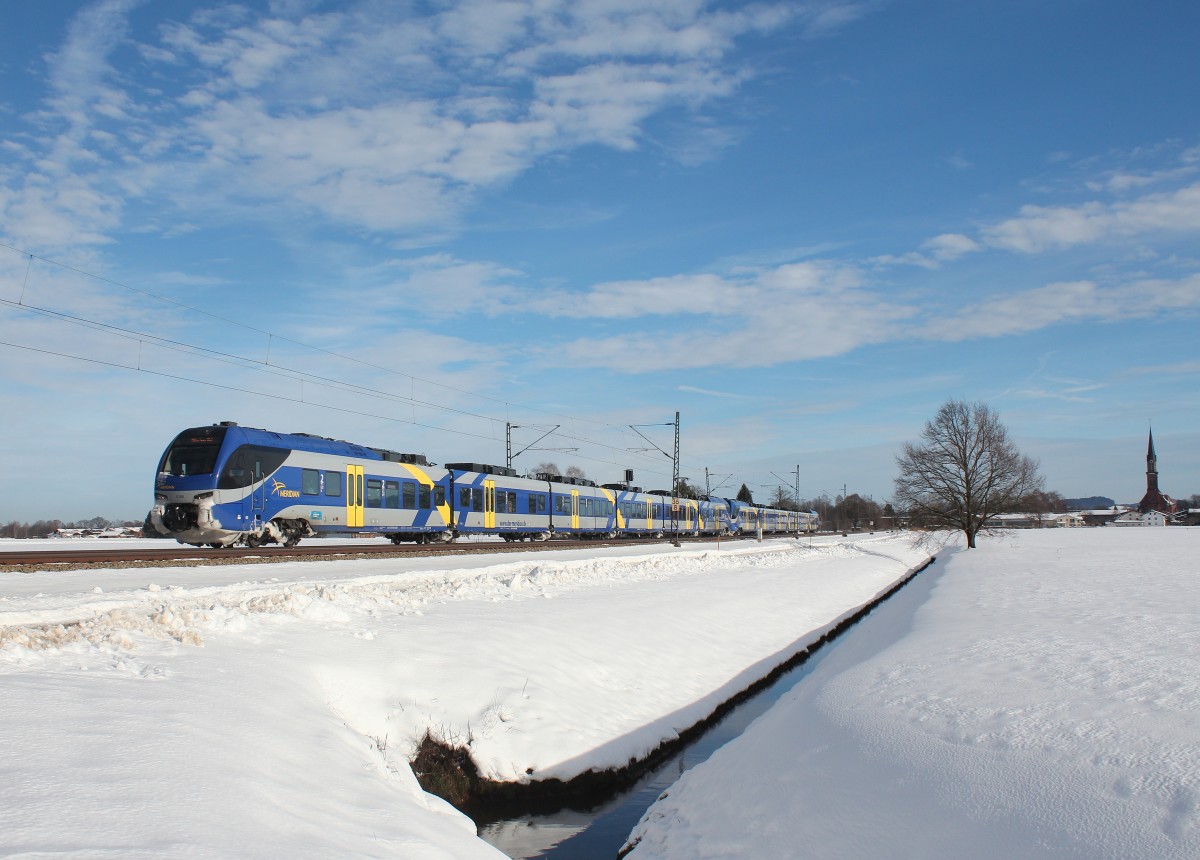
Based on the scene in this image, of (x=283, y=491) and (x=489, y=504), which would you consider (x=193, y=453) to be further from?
(x=489, y=504)

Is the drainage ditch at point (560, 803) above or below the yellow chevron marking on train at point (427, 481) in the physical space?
below

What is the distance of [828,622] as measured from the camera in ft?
71.2


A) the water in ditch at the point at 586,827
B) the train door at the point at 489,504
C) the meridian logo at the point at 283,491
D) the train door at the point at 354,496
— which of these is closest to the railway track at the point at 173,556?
the meridian logo at the point at 283,491

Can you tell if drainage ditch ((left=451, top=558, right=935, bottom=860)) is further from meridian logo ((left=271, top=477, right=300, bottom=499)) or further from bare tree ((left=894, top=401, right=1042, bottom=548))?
bare tree ((left=894, top=401, right=1042, bottom=548))

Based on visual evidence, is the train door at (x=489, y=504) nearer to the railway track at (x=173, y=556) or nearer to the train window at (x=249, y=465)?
the railway track at (x=173, y=556)

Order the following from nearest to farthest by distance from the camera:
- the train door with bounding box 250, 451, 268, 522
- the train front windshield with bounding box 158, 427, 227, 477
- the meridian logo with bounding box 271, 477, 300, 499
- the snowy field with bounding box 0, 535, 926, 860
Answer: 1. the snowy field with bounding box 0, 535, 926, 860
2. the train front windshield with bounding box 158, 427, 227, 477
3. the train door with bounding box 250, 451, 268, 522
4. the meridian logo with bounding box 271, 477, 300, 499

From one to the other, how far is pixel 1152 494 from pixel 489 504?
192175mm

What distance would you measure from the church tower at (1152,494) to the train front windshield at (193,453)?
7987 inches

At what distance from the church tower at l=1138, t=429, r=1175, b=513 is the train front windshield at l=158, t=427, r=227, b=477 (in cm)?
20286

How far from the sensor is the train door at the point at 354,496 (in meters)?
29.2

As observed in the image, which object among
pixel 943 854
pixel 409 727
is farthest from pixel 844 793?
pixel 409 727

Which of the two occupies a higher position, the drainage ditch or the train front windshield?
the train front windshield

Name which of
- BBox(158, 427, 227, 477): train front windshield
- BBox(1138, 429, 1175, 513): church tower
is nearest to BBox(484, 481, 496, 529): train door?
BBox(158, 427, 227, 477): train front windshield

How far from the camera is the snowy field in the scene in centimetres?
462
